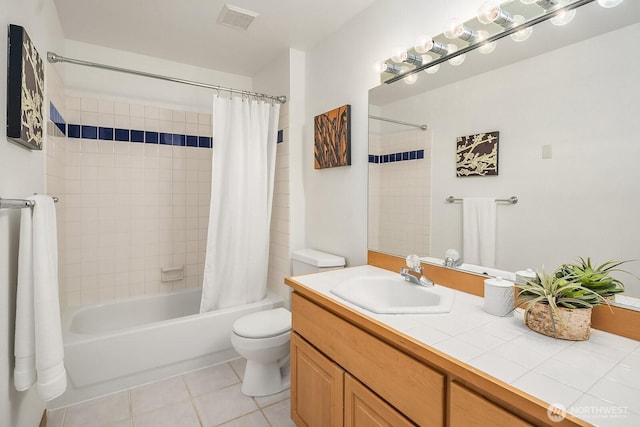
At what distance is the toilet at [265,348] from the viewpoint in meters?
1.96

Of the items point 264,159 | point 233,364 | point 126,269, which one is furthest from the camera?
point 126,269

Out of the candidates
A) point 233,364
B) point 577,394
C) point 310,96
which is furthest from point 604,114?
point 233,364

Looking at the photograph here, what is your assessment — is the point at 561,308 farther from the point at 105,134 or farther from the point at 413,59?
the point at 105,134

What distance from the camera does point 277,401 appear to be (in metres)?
1.96

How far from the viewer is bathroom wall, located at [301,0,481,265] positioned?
5.76 ft

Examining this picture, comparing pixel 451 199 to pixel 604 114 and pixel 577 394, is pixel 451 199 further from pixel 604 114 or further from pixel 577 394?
pixel 577 394

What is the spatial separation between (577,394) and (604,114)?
2.91 ft

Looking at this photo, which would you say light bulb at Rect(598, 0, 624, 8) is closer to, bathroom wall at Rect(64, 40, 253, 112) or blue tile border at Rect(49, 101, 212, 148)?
blue tile border at Rect(49, 101, 212, 148)

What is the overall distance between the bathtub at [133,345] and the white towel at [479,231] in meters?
1.65

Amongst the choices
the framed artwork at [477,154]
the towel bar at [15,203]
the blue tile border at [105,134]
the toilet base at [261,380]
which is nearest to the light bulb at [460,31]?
the framed artwork at [477,154]

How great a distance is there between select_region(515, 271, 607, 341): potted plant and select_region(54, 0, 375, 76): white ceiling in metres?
1.83

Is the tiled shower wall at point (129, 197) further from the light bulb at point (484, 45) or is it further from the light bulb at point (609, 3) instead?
the light bulb at point (609, 3)

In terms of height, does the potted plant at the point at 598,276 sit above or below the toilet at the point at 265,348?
above

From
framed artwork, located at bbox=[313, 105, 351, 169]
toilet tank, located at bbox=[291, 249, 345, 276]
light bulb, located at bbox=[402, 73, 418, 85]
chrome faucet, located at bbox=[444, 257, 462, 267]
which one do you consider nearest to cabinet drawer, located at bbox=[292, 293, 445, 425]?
chrome faucet, located at bbox=[444, 257, 462, 267]
